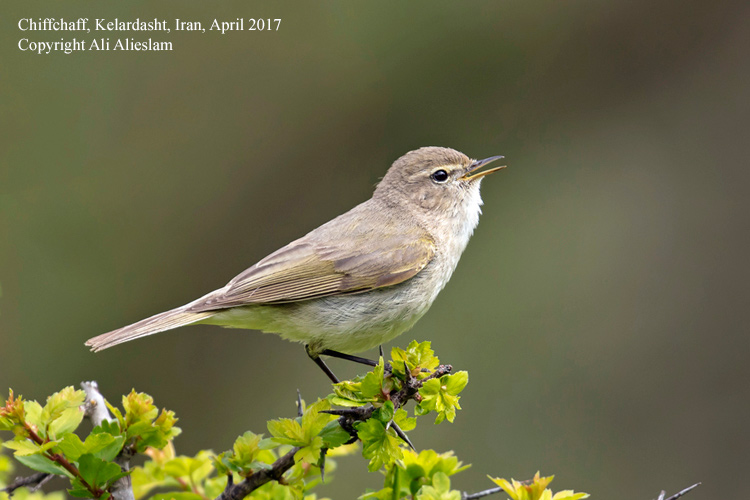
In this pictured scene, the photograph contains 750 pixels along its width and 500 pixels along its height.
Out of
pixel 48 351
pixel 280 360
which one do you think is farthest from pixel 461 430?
pixel 48 351

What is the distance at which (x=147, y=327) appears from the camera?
352cm

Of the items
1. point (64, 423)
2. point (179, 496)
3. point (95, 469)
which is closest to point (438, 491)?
point (179, 496)

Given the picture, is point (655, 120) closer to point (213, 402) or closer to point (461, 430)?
point (461, 430)

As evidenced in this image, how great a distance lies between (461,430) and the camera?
6.05 m

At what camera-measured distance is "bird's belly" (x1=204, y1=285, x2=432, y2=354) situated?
3.68 metres

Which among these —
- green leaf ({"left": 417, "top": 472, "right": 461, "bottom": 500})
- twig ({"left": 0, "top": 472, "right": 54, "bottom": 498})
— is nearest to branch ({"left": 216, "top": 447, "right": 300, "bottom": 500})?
green leaf ({"left": 417, "top": 472, "right": 461, "bottom": 500})

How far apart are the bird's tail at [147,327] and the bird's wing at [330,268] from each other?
0.15 ft

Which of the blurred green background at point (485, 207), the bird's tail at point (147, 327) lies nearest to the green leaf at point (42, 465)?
the bird's tail at point (147, 327)

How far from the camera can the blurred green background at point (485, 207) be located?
20.1ft

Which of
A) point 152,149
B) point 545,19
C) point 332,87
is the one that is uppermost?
point 545,19

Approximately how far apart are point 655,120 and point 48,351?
214 inches

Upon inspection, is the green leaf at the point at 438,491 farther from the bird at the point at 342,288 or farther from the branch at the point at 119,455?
the bird at the point at 342,288

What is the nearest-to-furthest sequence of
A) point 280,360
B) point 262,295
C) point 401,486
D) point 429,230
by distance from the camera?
point 401,486
point 262,295
point 429,230
point 280,360

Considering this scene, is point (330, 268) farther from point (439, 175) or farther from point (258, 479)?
point (258, 479)
